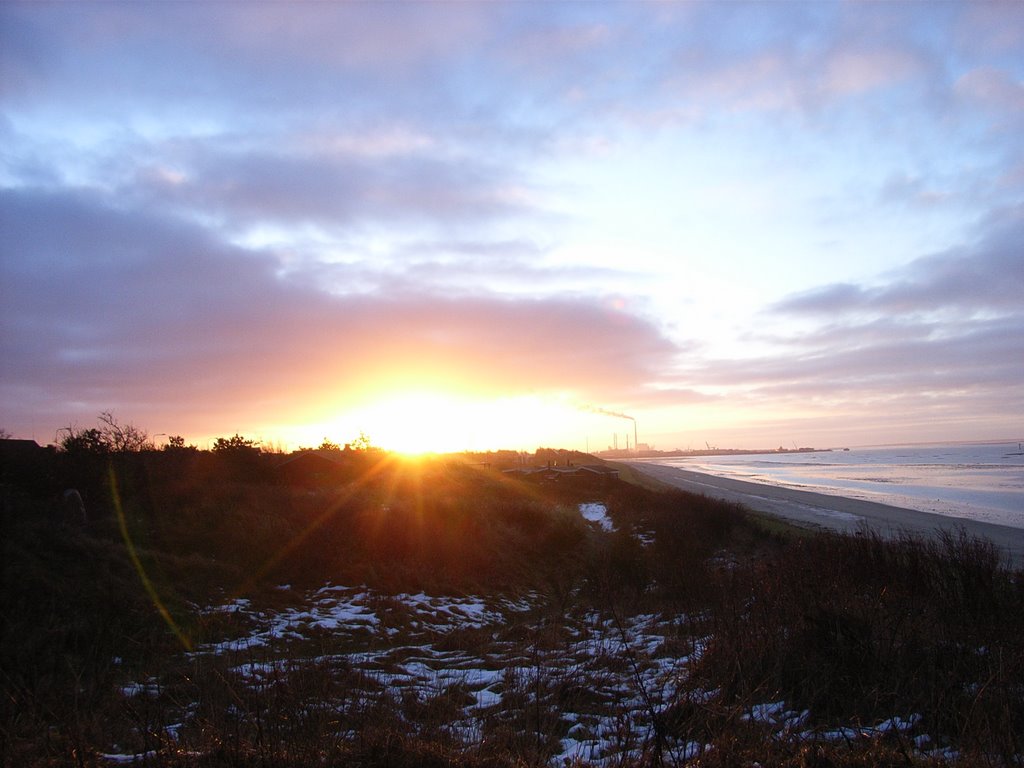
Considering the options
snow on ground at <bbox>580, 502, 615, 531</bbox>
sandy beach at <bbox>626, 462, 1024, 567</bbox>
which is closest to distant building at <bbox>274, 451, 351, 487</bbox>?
snow on ground at <bbox>580, 502, 615, 531</bbox>

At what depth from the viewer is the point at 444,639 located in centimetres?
1163

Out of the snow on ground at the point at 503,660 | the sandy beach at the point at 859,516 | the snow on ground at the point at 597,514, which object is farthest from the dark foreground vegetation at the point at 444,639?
the sandy beach at the point at 859,516

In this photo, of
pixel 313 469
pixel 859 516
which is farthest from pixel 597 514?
pixel 313 469

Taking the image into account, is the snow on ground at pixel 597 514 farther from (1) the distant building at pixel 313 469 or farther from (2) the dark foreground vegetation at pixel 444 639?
(1) the distant building at pixel 313 469

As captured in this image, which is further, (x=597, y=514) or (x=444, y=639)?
(x=597, y=514)

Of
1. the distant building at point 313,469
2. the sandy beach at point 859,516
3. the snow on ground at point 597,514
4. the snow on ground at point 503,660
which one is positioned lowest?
the sandy beach at point 859,516

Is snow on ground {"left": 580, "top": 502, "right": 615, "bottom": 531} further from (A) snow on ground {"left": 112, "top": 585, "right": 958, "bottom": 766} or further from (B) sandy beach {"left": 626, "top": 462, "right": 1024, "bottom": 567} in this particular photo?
(A) snow on ground {"left": 112, "top": 585, "right": 958, "bottom": 766}

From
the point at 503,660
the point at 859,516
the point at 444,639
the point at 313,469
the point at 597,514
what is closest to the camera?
the point at 503,660

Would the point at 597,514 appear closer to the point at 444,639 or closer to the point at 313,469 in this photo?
the point at 313,469

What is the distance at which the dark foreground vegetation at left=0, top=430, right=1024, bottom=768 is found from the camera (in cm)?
500

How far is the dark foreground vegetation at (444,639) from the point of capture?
4996 millimetres

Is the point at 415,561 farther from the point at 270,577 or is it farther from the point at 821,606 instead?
the point at 821,606

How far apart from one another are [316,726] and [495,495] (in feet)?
90.7

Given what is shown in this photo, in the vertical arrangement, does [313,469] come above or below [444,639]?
above
